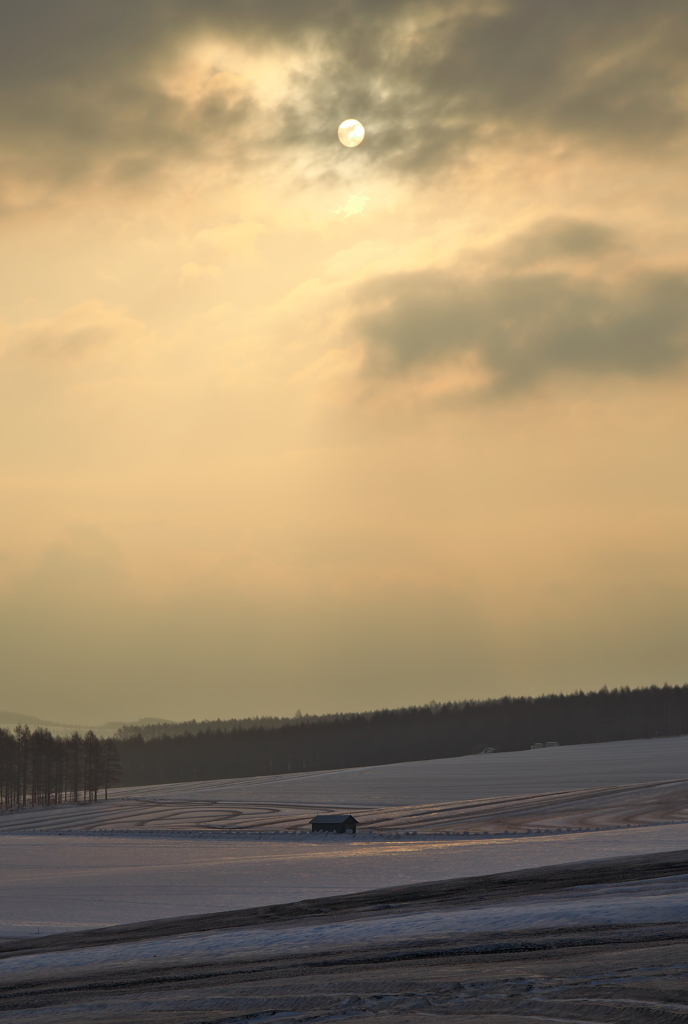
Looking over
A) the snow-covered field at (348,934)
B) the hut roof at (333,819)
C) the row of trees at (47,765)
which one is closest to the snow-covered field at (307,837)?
the hut roof at (333,819)

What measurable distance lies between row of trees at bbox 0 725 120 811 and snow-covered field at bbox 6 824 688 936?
78.2 metres

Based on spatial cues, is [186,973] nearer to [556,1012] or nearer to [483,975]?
[483,975]

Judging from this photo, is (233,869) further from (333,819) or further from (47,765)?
(47,765)

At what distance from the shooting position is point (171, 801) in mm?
96625

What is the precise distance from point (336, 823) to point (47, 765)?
88273mm

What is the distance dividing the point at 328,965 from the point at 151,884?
23377 mm

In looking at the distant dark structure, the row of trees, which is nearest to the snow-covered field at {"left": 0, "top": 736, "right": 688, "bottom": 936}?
the distant dark structure

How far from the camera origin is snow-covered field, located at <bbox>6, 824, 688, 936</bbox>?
2800 centimetres

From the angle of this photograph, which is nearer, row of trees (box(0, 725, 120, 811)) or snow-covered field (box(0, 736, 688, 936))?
snow-covered field (box(0, 736, 688, 936))

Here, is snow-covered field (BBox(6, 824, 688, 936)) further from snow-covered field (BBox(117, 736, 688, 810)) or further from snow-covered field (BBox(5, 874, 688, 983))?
snow-covered field (BBox(117, 736, 688, 810))

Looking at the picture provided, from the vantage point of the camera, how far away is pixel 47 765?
13512cm

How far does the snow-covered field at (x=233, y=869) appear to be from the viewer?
28000 millimetres

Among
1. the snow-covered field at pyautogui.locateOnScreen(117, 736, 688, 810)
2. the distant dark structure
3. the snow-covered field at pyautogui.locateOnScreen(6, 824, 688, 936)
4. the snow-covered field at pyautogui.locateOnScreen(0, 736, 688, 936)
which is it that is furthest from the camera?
the snow-covered field at pyautogui.locateOnScreen(117, 736, 688, 810)

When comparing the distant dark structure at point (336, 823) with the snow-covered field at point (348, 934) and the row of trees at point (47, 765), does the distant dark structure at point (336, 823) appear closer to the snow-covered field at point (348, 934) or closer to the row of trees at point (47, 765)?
the snow-covered field at point (348, 934)
